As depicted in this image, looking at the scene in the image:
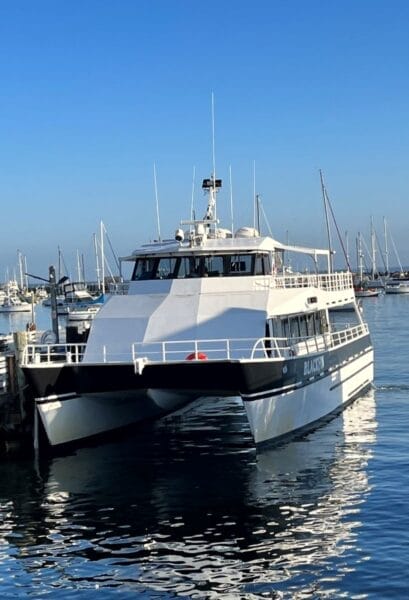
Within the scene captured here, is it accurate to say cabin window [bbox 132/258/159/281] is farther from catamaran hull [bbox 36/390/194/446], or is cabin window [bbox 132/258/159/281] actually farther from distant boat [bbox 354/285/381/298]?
distant boat [bbox 354/285/381/298]

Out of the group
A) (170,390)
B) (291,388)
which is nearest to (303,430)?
(291,388)

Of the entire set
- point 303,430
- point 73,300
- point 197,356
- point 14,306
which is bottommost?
point 303,430

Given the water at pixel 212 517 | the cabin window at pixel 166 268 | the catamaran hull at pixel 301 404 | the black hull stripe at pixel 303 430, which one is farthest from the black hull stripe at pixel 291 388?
the cabin window at pixel 166 268

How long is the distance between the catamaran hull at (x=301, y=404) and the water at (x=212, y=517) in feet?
1.76

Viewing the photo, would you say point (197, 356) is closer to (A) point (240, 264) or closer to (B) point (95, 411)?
(B) point (95, 411)

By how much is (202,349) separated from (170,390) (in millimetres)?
1695

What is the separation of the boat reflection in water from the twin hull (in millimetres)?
830

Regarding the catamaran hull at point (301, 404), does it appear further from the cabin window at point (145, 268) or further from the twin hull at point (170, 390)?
→ the cabin window at point (145, 268)

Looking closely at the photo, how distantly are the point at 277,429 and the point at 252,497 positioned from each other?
180 inches

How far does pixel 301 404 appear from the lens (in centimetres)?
2200

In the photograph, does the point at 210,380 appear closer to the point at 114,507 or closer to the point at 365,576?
the point at 114,507

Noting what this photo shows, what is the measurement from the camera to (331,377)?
81.9ft

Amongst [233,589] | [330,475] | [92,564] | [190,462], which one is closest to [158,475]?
[190,462]

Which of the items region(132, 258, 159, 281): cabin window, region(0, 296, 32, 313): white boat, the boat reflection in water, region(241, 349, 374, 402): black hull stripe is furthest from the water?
region(0, 296, 32, 313): white boat
